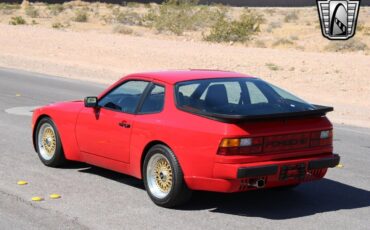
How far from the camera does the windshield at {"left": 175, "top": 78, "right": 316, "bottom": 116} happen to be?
7.64 meters

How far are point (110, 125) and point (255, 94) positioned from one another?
66.2 inches

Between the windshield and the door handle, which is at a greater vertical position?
the windshield

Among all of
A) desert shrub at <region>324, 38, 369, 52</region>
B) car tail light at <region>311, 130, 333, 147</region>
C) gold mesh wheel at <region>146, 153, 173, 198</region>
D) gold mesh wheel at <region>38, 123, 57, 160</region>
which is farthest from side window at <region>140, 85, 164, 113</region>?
desert shrub at <region>324, 38, 369, 52</region>

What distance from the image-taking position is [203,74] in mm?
8406

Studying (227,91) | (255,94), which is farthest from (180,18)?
(227,91)

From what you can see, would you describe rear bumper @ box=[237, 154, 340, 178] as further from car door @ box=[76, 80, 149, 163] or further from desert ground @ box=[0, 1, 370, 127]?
desert ground @ box=[0, 1, 370, 127]

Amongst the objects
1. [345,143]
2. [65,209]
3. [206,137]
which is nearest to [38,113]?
[65,209]

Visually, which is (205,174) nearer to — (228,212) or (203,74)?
(228,212)

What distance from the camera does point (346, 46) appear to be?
3694cm

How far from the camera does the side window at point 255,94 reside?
8044 millimetres

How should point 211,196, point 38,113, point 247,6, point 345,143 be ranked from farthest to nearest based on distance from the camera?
point 247,6, point 345,143, point 38,113, point 211,196

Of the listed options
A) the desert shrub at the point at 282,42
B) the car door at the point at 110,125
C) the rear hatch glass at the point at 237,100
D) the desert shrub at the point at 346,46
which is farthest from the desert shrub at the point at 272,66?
the rear hatch glass at the point at 237,100

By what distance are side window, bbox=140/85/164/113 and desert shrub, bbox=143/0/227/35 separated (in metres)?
38.0

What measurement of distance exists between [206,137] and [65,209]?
5.46 ft
